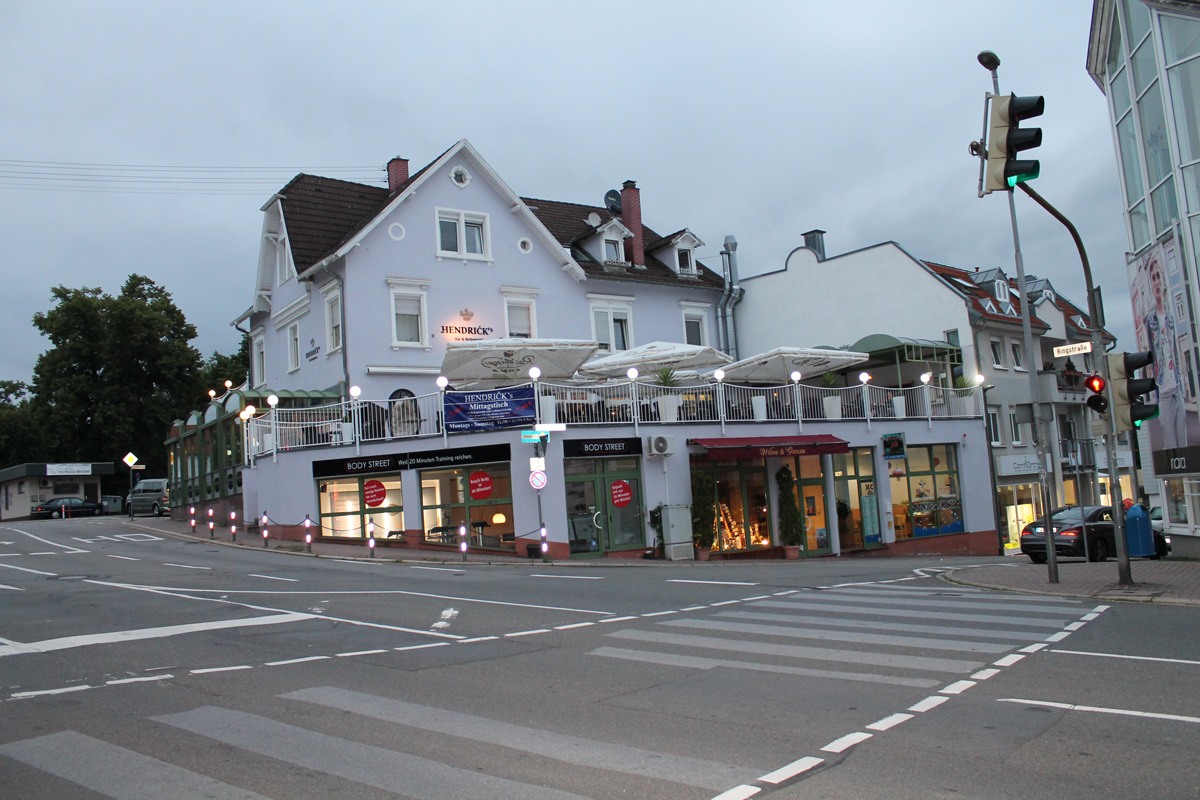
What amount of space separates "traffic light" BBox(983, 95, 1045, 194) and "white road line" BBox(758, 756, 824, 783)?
6.69 meters

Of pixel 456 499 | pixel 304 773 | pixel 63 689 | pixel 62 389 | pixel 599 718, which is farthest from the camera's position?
pixel 62 389

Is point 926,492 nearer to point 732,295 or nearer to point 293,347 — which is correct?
point 732,295

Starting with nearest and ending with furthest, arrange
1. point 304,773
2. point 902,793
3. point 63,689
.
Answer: point 902,793, point 304,773, point 63,689

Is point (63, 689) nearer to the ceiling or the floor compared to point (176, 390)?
nearer to the floor

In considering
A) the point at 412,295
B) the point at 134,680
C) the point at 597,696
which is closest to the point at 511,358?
the point at 412,295

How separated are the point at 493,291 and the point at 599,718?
963 inches

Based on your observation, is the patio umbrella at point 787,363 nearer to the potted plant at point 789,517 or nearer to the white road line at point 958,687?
the potted plant at point 789,517

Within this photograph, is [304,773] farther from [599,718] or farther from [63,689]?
[63,689]

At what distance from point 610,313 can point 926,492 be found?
1268 centimetres

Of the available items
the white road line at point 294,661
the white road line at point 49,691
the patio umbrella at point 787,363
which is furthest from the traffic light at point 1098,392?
the white road line at point 49,691

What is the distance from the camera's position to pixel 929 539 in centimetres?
2945

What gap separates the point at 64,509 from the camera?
48.8 meters

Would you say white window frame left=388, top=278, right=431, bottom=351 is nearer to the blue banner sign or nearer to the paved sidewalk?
the blue banner sign

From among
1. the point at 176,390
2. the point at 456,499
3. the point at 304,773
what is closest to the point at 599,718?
the point at 304,773
